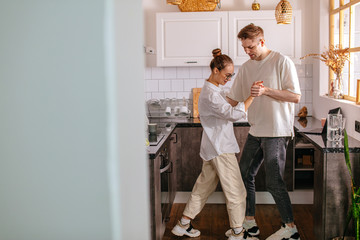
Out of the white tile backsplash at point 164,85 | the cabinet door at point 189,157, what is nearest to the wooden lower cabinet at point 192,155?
the cabinet door at point 189,157

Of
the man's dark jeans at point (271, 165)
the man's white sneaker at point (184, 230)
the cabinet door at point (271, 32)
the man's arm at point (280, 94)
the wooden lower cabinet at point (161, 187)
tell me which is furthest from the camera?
the cabinet door at point (271, 32)

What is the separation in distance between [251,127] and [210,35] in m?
1.69

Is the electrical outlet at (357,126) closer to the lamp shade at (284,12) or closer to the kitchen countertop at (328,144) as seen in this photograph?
the kitchen countertop at (328,144)

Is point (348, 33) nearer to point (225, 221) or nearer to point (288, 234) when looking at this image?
point (288, 234)

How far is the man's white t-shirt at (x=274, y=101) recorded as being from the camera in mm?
3346

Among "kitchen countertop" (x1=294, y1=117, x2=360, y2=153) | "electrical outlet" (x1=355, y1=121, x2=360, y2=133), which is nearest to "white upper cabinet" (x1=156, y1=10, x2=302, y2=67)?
"kitchen countertop" (x1=294, y1=117, x2=360, y2=153)

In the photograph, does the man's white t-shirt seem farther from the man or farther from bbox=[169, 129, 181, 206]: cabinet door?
bbox=[169, 129, 181, 206]: cabinet door

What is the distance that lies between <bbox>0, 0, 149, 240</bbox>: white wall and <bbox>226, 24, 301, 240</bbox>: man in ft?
10.1

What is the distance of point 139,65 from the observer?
0.21 meters

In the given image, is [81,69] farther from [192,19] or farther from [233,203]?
[192,19]

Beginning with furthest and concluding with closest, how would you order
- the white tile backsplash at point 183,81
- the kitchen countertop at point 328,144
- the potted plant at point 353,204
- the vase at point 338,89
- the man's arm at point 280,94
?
the white tile backsplash at point 183,81
the vase at point 338,89
the man's arm at point 280,94
the kitchen countertop at point 328,144
the potted plant at point 353,204

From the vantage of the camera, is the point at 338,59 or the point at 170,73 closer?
the point at 338,59

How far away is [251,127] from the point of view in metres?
3.60

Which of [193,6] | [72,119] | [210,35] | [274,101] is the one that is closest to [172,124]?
[210,35]
